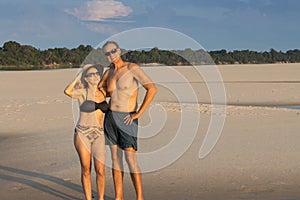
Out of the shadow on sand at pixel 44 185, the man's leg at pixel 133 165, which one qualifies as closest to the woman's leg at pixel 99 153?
the man's leg at pixel 133 165

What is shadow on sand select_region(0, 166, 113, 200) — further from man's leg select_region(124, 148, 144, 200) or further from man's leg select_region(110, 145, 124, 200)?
man's leg select_region(124, 148, 144, 200)

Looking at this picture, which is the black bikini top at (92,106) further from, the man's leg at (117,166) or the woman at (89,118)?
the man's leg at (117,166)

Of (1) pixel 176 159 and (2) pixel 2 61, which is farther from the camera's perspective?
(2) pixel 2 61

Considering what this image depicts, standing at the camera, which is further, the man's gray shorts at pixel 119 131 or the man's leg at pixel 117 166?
the man's leg at pixel 117 166

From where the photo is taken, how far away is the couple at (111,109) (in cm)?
577

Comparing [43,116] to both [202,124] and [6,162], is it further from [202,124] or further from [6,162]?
[6,162]

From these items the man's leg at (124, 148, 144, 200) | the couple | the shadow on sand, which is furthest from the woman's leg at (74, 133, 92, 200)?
the shadow on sand

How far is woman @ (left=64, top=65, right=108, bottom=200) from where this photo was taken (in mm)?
5832

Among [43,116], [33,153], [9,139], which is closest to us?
[33,153]

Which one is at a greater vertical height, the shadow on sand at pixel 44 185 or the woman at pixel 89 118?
the woman at pixel 89 118

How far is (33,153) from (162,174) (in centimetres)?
334

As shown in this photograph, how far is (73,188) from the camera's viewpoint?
729 centimetres

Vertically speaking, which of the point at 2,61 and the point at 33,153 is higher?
the point at 2,61

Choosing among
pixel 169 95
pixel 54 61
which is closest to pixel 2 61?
pixel 54 61
